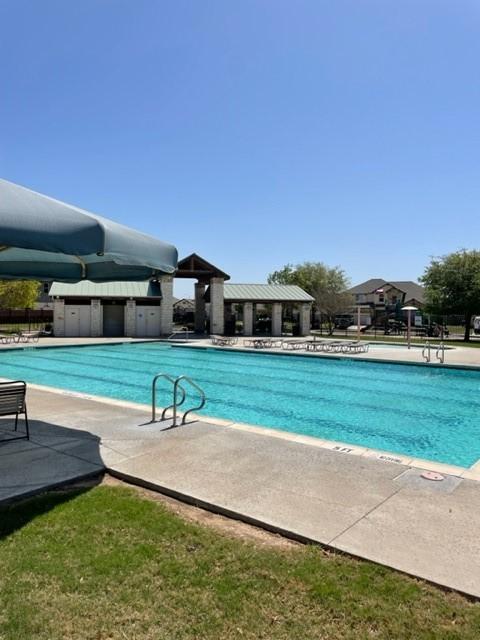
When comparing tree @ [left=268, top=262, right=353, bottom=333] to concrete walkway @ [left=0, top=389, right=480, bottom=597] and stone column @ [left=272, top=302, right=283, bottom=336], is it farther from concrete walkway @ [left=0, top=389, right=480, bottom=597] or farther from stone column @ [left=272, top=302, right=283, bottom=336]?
concrete walkway @ [left=0, top=389, right=480, bottom=597]

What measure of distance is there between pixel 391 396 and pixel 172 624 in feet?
35.6

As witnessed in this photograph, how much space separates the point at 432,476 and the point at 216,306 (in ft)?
88.9

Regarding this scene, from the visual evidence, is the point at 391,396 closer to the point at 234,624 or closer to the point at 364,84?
the point at 364,84

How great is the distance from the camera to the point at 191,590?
2883mm

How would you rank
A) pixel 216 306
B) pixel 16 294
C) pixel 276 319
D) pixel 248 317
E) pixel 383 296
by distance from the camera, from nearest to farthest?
1. pixel 216 306
2. pixel 248 317
3. pixel 276 319
4. pixel 16 294
5. pixel 383 296

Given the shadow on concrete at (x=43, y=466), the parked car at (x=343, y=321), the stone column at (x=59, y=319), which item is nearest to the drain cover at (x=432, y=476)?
the shadow on concrete at (x=43, y=466)

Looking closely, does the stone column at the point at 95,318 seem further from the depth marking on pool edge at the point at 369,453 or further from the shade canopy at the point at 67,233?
the shade canopy at the point at 67,233

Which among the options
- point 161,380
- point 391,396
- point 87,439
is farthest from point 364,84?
point 87,439

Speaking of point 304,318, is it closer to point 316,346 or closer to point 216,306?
point 216,306

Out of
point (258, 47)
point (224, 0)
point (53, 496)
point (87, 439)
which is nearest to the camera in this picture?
point (53, 496)

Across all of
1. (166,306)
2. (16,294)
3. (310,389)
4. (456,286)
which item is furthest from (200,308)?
(310,389)

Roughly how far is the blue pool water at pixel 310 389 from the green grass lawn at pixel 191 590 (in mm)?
4813

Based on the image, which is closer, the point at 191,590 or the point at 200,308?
the point at 191,590

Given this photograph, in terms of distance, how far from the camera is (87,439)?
6254mm
